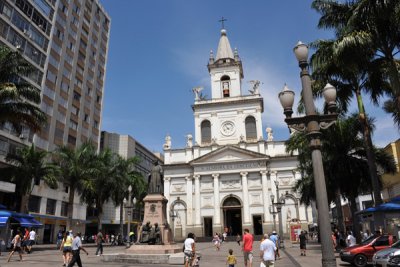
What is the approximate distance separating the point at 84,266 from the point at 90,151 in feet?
68.7

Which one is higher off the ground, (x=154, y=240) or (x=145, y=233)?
(x=145, y=233)

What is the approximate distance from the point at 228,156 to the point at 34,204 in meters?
25.5

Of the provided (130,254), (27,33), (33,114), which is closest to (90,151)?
(33,114)

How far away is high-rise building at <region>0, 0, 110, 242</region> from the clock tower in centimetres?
1626

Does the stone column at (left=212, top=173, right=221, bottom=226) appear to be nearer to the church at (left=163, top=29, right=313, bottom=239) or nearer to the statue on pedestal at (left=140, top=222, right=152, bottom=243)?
the church at (left=163, top=29, right=313, bottom=239)

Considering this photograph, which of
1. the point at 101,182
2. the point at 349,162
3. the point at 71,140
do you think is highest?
the point at 71,140

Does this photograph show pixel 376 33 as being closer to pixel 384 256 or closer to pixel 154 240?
pixel 384 256

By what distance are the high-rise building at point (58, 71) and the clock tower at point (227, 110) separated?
1626 centimetres

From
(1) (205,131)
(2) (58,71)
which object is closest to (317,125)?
(2) (58,71)

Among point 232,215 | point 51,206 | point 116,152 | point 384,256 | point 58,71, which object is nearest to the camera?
point 384,256

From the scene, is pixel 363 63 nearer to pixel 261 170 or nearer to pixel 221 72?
pixel 261 170

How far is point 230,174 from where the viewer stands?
50.1m

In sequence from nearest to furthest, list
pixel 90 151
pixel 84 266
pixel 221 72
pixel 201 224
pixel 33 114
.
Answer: pixel 84 266, pixel 33 114, pixel 90 151, pixel 201 224, pixel 221 72

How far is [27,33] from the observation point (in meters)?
37.7
